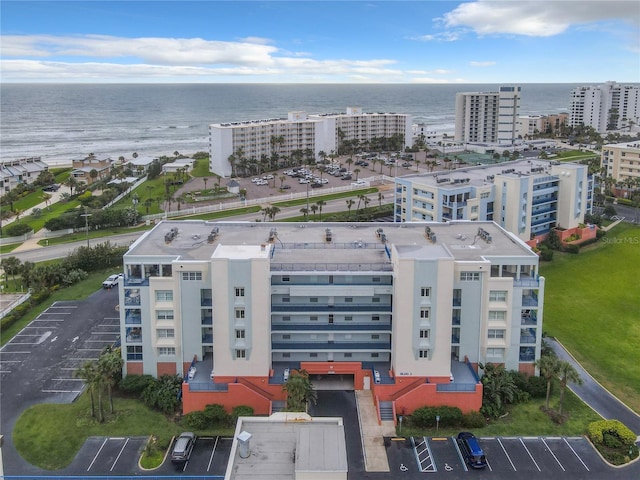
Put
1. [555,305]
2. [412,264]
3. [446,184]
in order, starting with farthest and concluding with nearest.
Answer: [446,184], [555,305], [412,264]

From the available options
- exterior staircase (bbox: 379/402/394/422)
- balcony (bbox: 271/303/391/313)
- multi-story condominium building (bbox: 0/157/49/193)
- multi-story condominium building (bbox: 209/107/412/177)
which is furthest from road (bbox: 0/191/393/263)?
exterior staircase (bbox: 379/402/394/422)

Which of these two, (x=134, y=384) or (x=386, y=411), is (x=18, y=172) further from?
(x=386, y=411)

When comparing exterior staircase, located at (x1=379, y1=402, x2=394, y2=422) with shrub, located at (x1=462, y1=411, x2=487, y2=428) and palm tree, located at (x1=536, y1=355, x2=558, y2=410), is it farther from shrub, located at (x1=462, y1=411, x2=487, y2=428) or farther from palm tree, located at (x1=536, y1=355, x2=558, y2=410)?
palm tree, located at (x1=536, y1=355, x2=558, y2=410)

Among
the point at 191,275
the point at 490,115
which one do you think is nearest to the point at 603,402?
the point at 191,275

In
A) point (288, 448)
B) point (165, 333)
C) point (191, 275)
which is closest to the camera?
point (288, 448)

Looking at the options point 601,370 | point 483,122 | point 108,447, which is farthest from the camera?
point 483,122

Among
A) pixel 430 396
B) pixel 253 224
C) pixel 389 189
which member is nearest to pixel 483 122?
pixel 389 189

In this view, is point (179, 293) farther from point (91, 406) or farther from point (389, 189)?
point (389, 189)
